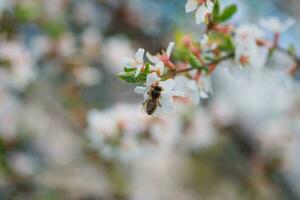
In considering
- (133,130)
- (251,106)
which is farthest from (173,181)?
(133,130)

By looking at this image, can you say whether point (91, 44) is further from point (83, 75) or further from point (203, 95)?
point (203, 95)

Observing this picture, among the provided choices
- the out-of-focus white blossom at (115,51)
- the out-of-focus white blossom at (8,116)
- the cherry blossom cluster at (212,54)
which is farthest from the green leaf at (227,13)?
the out-of-focus white blossom at (115,51)

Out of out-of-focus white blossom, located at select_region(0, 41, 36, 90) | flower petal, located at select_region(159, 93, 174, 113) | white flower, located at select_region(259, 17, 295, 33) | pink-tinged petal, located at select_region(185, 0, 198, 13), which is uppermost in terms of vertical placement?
out-of-focus white blossom, located at select_region(0, 41, 36, 90)

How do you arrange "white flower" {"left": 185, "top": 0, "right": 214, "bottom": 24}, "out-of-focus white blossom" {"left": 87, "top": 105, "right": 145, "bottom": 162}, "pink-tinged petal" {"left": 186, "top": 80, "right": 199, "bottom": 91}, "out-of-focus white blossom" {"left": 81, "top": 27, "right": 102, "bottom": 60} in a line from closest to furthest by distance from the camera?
"white flower" {"left": 185, "top": 0, "right": 214, "bottom": 24}, "pink-tinged petal" {"left": 186, "top": 80, "right": 199, "bottom": 91}, "out-of-focus white blossom" {"left": 87, "top": 105, "right": 145, "bottom": 162}, "out-of-focus white blossom" {"left": 81, "top": 27, "right": 102, "bottom": 60}

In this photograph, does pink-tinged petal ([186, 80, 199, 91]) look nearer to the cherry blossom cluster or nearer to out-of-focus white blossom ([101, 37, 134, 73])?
the cherry blossom cluster

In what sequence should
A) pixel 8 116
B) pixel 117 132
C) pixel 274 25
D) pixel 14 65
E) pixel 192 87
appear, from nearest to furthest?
pixel 192 87 → pixel 274 25 → pixel 117 132 → pixel 14 65 → pixel 8 116

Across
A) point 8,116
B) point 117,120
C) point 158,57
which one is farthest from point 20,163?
point 158,57

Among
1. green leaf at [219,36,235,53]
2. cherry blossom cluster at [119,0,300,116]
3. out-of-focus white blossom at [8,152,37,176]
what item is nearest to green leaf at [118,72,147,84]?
cherry blossom cluster at [119,0,300,116]
